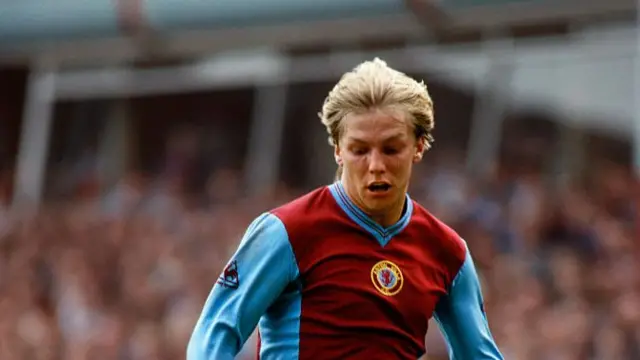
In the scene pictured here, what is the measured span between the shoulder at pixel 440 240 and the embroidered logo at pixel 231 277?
1.83ft

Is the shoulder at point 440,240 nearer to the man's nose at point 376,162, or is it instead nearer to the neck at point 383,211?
the neck at point 383,211

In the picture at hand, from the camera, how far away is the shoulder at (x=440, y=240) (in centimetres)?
376

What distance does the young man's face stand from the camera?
3.53 m

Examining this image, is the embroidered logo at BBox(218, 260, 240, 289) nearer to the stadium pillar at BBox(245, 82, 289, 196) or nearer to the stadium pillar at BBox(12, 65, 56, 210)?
the stadium pillar at BBox(245, 82, 289, 196)

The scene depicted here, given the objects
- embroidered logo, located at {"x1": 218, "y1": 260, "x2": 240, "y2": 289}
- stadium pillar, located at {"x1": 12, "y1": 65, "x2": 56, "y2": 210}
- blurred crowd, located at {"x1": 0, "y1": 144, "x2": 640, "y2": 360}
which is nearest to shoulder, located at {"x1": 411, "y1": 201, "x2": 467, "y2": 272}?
embroidered logo, located at {"x1": 218, "y1": 260, "x2": 240, "y2": 289}

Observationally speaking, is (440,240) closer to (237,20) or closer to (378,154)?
(378,154)

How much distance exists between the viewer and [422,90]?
12.0 ft

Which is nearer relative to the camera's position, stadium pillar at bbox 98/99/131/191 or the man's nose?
the man's nose

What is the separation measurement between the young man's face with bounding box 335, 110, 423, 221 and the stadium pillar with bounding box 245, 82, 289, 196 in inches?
371

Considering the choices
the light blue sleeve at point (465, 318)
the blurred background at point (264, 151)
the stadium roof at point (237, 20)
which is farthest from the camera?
the stadium roof at point (237, 20)

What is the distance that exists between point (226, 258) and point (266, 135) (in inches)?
142

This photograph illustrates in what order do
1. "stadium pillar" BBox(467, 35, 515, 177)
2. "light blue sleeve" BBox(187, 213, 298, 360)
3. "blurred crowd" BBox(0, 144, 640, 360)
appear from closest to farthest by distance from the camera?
"light blue sleeve" BBox(187, 213, 298, 360) → "blurred crowd" BBox(0, 144, 640, 360) → "stadium pillar" BBox(467, 35, 515, 177)

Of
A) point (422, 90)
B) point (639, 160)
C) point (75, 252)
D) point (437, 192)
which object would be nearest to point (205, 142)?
point (75, 252)

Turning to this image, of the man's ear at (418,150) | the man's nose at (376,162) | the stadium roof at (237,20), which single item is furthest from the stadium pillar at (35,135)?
the man's nose at (376,162)
